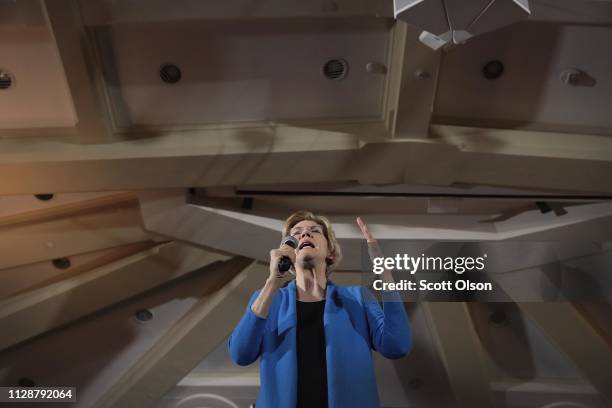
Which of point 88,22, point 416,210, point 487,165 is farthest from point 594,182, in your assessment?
point 88,22

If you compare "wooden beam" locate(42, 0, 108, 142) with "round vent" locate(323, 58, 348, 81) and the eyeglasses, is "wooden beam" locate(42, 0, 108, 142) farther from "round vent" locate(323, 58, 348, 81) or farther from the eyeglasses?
the eyeglasses

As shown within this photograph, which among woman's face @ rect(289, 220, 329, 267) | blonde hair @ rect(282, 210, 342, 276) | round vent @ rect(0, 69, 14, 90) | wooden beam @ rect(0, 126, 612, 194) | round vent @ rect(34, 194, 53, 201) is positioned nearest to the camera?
woman's face @ rect(289, 220, 329, 267)

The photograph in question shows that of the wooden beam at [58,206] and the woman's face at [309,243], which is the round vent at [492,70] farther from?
the wooden beam at [58,206]

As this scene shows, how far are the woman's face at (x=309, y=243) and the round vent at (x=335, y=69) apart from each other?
1554mm

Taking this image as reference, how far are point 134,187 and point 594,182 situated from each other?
3230 mm

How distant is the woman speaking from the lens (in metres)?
2.29

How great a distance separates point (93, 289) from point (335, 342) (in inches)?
123

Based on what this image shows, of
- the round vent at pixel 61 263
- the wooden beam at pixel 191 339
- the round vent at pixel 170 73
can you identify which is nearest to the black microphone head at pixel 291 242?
the round vent at pixel 170 73

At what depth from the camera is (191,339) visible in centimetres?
488

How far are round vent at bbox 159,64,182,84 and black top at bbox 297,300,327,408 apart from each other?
203 cm

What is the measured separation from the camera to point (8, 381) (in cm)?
534

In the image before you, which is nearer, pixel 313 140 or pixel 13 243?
pixel 313 140

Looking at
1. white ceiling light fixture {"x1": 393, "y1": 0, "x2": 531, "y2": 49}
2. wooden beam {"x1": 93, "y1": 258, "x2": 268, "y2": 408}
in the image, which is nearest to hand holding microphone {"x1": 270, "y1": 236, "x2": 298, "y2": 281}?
white ceiling light fixture {"x1": 393, "y1": 0, "x2": 531, "y2": 49}

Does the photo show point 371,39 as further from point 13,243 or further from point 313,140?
point 13,243
